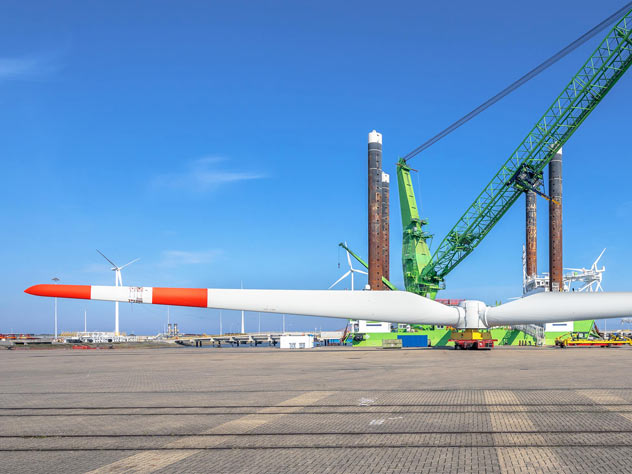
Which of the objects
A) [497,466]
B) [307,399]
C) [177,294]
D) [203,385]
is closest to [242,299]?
[177,294]

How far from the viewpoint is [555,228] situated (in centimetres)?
10431

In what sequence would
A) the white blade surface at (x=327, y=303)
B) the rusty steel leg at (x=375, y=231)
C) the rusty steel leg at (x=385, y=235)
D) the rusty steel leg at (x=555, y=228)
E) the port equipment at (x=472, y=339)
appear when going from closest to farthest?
the white blade surface at (x=327, y=303) < the port equipment at (x=472, y=339) < the rusty steel leg at (x=375, y=231) < the rusty steel leg at (x=555, y=228) < the rusty steel leg at (x=385, y=235)

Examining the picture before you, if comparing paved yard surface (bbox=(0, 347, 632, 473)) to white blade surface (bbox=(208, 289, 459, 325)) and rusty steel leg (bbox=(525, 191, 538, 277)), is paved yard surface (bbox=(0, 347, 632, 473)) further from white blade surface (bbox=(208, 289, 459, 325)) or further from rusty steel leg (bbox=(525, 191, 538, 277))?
rusty steel leg (bbox=(525, 191, 538, 277))

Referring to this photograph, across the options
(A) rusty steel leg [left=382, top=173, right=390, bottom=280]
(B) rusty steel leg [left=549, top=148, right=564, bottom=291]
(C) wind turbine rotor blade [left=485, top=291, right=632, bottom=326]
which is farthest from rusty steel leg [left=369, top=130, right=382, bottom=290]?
(C) wind turbine rotor blade [left=485, top=291, right=632, bottom=326]

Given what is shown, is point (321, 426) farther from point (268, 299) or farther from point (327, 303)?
point (327, 303)

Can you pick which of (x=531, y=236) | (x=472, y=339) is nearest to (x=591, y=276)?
(x=531, y=236)

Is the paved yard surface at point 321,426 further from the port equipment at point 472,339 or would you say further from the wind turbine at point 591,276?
the wind turbine at point 591,276

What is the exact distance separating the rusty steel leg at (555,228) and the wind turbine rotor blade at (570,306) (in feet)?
205

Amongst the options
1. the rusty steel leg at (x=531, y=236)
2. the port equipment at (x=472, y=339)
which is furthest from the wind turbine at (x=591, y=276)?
the port equipment at (x=472, y=339)

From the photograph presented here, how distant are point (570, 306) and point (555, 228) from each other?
6915 centimetres

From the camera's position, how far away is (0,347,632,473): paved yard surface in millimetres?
10148

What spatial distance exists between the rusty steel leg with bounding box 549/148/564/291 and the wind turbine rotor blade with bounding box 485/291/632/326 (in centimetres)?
6255

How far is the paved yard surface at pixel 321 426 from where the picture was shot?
400 inches

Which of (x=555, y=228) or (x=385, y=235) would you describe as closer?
(x=555, y=228)
